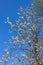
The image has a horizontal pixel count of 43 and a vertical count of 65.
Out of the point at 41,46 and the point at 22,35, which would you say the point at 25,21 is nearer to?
the point at 22,35

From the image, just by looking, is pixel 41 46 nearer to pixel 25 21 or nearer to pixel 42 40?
pixel 42 40

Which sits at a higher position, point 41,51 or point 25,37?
point 25,37

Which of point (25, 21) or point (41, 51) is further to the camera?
point (25, 21)

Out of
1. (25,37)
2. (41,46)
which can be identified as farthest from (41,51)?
(25,37)

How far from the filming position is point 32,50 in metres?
22.8

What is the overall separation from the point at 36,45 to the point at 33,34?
1025 mm

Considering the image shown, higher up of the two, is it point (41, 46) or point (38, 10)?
point (38, 10)

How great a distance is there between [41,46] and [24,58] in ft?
6.77

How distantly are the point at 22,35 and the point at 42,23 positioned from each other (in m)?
2.03

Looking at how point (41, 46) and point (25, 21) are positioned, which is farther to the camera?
point (25, 21)

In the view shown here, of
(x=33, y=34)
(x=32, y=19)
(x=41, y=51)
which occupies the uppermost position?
(x=32, y=19)

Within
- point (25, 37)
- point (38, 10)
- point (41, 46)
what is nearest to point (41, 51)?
point (41, 46)

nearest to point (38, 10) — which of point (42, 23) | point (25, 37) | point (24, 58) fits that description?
point (42, 23)

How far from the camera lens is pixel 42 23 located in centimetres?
2356
